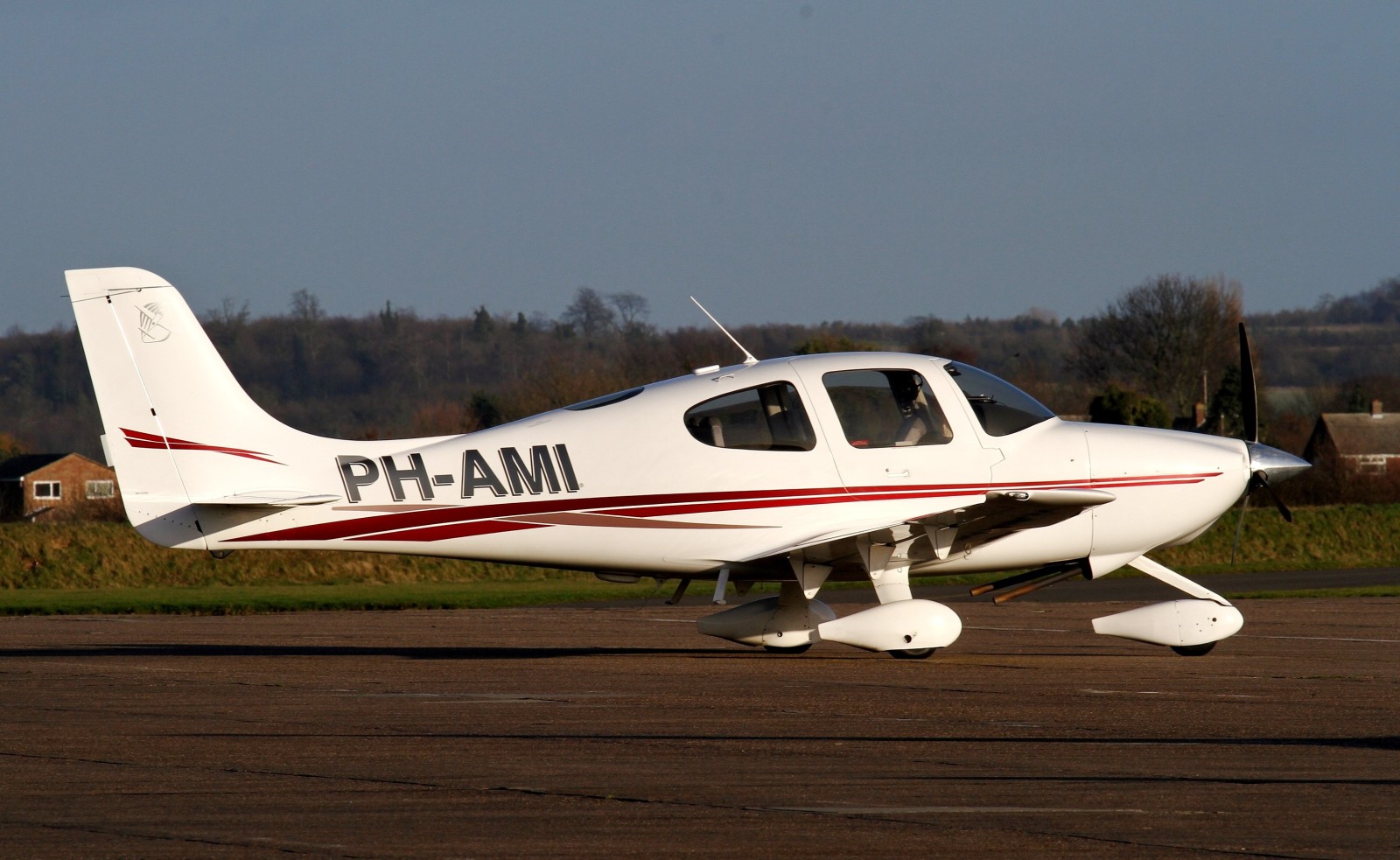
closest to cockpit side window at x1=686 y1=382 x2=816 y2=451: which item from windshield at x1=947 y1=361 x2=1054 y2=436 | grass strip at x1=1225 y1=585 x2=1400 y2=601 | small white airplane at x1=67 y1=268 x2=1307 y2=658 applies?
small white airplane at x1=67 y1=268 x2=1307 y2=658

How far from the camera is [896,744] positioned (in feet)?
30.1

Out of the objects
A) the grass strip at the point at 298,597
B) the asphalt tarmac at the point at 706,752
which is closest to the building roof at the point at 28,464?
the grass strip at the point at 298,597

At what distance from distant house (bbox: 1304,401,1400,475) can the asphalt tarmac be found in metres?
60.0

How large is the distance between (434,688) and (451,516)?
1.71 m

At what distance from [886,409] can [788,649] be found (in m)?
2.50

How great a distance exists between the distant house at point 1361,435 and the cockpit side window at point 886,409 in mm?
59050

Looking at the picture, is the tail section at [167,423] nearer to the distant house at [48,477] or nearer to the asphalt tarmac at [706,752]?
the asphalt tarmac at [706,752]

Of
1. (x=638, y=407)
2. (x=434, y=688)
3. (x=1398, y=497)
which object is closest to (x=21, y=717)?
(x=434, y=688)

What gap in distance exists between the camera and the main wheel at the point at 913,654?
13437mm

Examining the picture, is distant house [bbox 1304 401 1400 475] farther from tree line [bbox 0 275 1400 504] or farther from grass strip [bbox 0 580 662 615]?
grass strip [bbox 0 580 662 615]

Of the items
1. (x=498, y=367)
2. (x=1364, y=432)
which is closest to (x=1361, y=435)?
(x=1364, y=432)

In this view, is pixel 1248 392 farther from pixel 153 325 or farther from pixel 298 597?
pixel 298 597

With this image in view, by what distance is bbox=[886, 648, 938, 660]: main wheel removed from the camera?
13.4 meters

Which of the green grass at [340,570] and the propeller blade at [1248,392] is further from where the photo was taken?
the green grass at [340,570]
